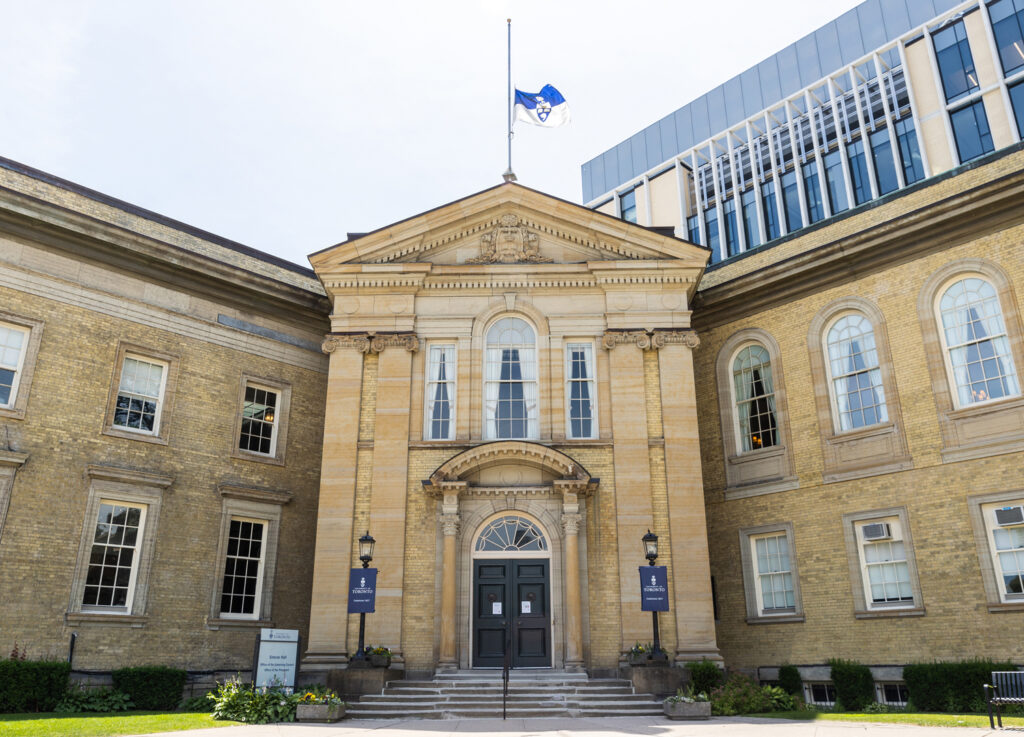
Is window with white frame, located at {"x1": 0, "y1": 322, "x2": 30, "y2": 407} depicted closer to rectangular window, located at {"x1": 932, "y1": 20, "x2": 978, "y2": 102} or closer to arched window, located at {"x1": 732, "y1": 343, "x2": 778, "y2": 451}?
arched window, located at {"x1": 732, "y1": 343, "x2": 778, "y2": 451}

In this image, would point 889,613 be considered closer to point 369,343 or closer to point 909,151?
point 369,343

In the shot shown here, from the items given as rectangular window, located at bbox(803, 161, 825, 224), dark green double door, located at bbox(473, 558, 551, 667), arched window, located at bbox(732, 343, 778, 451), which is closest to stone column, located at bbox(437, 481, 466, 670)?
dark green double door, located at bbox(473, 558, 551, 667)

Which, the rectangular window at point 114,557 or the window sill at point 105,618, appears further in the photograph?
the rectangular window at point 114,557

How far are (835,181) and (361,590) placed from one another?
133 feet

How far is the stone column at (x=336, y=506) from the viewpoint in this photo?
18.1 m

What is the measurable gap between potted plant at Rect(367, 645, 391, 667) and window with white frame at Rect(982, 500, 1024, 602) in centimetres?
1270

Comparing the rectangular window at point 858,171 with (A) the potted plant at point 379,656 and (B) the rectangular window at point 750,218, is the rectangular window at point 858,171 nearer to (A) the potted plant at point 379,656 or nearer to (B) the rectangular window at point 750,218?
(B) the rectangular window at point 750,218

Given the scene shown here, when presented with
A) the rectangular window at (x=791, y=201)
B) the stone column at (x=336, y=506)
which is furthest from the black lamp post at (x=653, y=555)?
the rectangular window at (x=791, y=201)

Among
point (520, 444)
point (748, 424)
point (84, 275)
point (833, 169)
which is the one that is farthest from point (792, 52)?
point (84, 275)

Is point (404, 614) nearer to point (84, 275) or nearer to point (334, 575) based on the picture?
point (334, 575)

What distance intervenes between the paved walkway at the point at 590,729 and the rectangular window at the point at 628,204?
47.1 meters

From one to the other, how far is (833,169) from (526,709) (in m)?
41.3

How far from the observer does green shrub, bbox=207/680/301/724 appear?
14.5 metres

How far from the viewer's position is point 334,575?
60.6 ft
